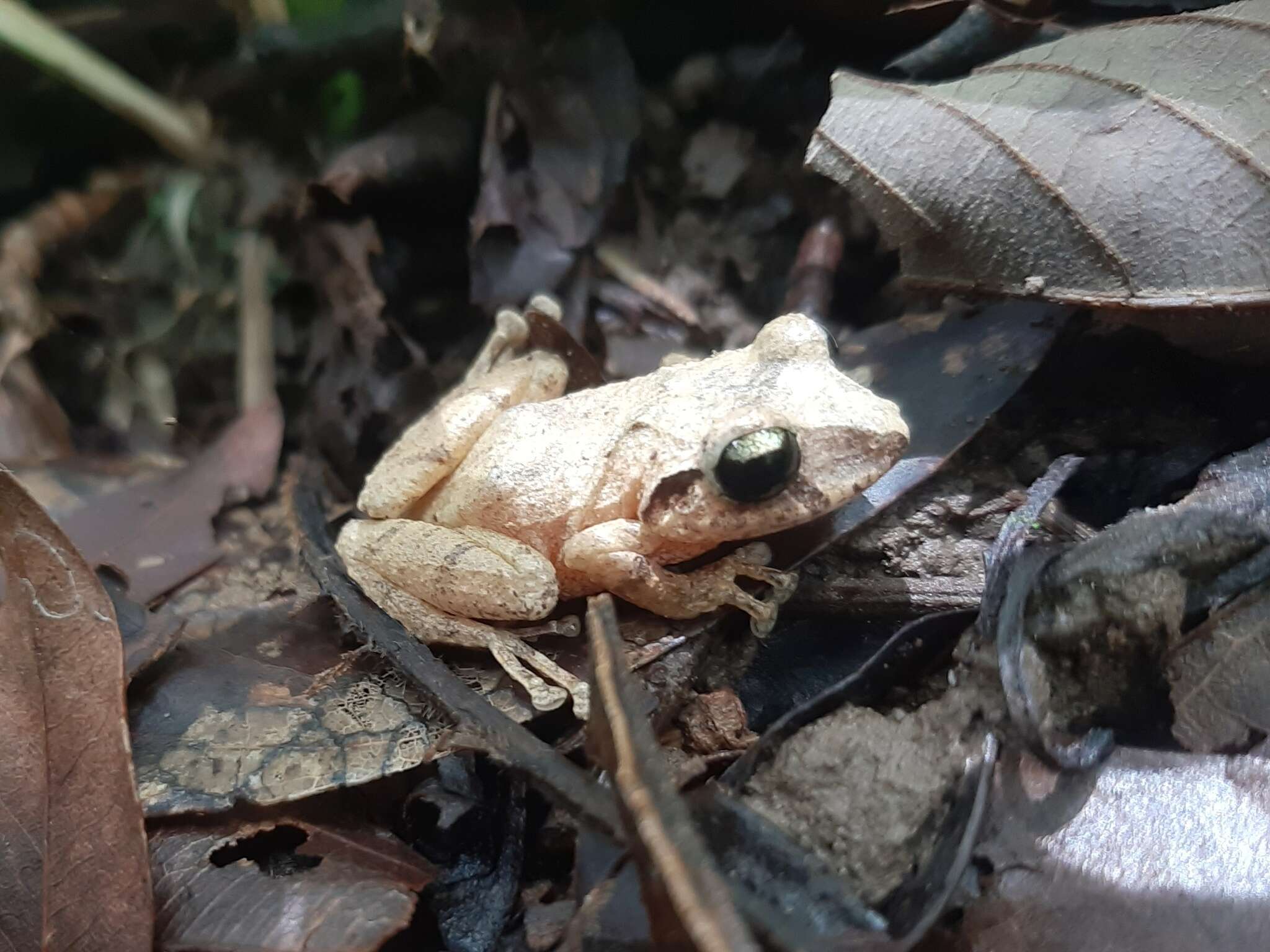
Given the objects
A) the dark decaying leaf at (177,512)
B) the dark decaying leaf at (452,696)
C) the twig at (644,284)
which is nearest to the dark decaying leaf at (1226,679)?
the dark decaying leaf at (452,696)

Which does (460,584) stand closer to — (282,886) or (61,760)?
(282,886)

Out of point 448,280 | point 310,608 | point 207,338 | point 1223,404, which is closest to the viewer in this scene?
point 1223,404

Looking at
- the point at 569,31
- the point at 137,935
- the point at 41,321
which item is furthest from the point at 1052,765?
the point at 41,321

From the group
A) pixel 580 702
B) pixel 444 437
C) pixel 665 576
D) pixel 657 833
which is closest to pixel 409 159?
pixel 444 437

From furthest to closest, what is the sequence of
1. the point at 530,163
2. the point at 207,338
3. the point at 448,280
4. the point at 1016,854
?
the point at 207,338
the point at 448,280
the point at 530,163
the point at 1016,854

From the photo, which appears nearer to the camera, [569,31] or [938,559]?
[938,559]

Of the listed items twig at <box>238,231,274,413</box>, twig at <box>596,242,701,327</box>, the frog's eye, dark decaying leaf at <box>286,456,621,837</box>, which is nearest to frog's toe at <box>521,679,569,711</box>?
dark decaying leaf at <box>286,456,621,837</box>

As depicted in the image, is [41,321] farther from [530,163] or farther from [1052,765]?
[1052,765]
